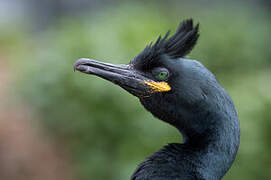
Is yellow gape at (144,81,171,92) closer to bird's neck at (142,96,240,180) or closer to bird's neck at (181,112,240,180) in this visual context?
bird's neck at (142,96,240,180)

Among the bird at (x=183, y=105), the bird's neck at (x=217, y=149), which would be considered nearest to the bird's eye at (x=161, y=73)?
the bird at (x=183, y=105)

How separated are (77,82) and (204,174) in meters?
3.43

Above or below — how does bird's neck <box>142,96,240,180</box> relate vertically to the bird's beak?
→ below

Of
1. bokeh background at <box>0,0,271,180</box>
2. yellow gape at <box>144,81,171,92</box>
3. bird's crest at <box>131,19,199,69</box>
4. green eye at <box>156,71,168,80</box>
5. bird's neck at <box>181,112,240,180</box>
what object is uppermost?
bird's crest at <box>131,19,199,69</box>

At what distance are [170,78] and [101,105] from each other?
301cm

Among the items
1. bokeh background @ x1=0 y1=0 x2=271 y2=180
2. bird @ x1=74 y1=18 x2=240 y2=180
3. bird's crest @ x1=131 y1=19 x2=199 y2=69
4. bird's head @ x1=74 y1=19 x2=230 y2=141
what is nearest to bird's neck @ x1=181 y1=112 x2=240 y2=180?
bird @ x1=74 y1=18 x2=240 y2=180

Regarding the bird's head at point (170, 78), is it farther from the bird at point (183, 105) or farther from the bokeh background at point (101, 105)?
the bokeh background at point (101, 105)

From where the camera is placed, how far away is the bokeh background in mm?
5344

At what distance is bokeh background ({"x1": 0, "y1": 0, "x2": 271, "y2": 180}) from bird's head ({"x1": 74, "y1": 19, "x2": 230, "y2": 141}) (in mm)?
2424

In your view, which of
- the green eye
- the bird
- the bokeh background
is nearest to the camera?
the bird

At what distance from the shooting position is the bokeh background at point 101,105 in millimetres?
5344

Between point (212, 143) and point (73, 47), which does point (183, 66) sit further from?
point (73, 47)

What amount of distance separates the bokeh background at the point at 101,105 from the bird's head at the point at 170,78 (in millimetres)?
2424

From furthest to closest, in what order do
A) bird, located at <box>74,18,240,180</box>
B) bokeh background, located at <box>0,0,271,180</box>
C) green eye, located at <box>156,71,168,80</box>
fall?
bokeh background, located at <box>0,0,271,180</box> < green eye, located at <box>156,71,168,80</box> < bird, located at <box>74,18,240,180</box>
